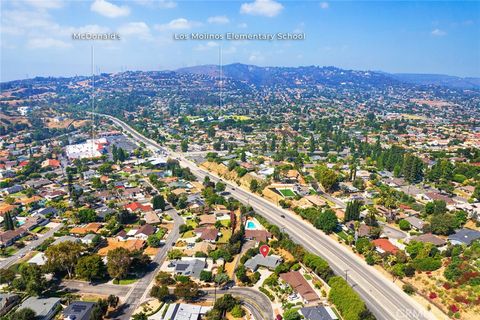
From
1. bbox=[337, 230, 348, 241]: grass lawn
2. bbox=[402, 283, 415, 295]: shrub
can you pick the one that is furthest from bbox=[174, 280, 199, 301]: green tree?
bbox=[337, 230, 348, 241]: grass lawn

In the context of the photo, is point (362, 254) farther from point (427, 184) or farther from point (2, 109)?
point (2, 109)

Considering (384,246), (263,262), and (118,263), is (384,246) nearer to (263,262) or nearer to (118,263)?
(263,262)

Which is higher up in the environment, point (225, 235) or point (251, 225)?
point (251, 225)

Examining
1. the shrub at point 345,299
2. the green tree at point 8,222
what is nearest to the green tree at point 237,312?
the shrub at point 345,299

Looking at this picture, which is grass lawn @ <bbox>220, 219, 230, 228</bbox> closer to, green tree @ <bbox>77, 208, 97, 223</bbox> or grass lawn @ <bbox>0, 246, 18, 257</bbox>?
green tree @ <bbox>77, 208, 97, 223</bbox>

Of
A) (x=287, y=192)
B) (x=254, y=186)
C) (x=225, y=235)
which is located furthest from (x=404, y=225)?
(x=254, y=186)

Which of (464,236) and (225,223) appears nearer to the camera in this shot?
(464,236)
